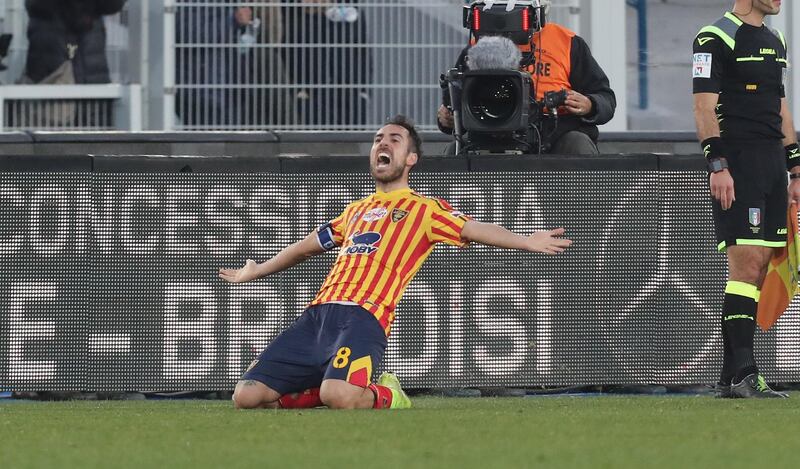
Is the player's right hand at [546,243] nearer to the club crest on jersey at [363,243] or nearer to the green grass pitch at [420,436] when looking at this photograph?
the green grass pitch at [420,436]

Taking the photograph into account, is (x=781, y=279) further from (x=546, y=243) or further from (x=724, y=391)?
(x=546, y=243)

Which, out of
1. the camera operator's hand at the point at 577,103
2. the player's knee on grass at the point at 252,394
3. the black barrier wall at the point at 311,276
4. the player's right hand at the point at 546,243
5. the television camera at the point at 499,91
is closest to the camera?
the player's right hand at the point at 546,243

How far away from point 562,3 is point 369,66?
57.5 inches

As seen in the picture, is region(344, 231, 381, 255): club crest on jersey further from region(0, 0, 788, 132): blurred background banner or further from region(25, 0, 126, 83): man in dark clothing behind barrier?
region(25, 0, 126, 83): man in dark clothing behind barrier

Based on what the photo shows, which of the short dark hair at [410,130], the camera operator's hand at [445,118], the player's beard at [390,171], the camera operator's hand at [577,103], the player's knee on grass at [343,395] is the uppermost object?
the camera operator's hand at [577,103]

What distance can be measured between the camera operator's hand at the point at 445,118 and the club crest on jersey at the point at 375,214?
1915 mm

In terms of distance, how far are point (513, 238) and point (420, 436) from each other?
181 centimetres

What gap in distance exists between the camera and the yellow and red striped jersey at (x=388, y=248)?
848cm

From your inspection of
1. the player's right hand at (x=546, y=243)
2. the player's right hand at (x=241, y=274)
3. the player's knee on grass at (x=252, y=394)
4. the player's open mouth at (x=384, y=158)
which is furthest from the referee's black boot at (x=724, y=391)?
the player's right hand at (x=241, y=274)

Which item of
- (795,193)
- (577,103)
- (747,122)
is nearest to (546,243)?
(747,122)

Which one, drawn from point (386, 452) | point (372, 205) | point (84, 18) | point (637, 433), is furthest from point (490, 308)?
point (84, 18)

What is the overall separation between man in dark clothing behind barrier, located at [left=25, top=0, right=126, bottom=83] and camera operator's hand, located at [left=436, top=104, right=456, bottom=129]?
3.67 metres

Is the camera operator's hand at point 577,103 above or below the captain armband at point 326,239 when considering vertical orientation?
above

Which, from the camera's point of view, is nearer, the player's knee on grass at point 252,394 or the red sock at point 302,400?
the player's knee on grass at point 252,394
